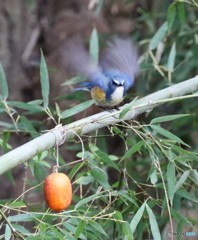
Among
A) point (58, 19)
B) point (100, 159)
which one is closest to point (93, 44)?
point (100, 159)

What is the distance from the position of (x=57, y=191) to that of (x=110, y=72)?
2.18 feet

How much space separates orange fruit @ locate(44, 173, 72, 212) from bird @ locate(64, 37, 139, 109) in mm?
580

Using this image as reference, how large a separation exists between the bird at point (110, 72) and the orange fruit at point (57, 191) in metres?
0.58

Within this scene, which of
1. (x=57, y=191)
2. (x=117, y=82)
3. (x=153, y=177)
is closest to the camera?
(x=57, y=191)

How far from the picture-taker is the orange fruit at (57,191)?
58.3 inches

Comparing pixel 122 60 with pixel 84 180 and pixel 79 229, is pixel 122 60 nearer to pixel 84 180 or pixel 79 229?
pixel 84 180

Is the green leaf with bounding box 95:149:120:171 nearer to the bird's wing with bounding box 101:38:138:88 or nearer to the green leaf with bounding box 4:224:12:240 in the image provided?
→ the bird's wing with bounding box 101:38:138:88

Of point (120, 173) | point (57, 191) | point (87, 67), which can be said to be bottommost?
point (120, 173)

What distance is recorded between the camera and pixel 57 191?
1.48 meters

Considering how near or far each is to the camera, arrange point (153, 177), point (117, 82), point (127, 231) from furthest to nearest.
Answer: point (117, 82) → point (153, 177) → point (127, 231)

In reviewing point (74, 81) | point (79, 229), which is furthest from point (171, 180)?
point (74, 81)

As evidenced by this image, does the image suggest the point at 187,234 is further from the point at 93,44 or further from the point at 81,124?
the point at 93,44

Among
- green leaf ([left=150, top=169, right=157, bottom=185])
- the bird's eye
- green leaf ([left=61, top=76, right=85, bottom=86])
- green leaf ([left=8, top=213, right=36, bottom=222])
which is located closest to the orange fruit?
green leaf ([left=8, top=213, right=36, bottom=222])

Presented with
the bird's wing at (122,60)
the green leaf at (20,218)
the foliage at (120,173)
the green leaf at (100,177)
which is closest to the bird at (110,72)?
the bird's wing at (122,60)
